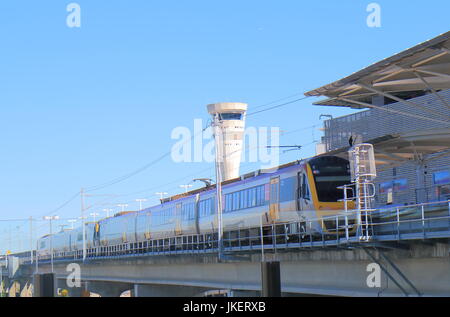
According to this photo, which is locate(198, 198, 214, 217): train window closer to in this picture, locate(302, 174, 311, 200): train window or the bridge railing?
the bridge railing

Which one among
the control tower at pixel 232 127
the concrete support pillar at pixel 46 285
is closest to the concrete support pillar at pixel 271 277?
the concrete support pillar at pixel 46 285

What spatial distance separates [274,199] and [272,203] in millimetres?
249

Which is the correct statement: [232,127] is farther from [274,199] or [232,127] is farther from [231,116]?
[274,199]

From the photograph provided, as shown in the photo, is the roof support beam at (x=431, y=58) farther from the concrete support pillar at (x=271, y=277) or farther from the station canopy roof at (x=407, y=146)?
the concrete support pillar at (x=271, y=277)

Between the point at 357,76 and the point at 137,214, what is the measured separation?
35846 millimetres

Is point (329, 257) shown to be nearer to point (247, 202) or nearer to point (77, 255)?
point (247, 202)

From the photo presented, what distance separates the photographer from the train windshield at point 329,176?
29.9 meters

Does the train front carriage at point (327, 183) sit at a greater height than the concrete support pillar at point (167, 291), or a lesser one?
greater

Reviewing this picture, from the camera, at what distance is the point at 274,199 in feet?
107

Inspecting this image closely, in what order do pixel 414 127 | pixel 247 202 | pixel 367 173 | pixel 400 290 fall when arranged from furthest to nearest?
A: pixel 414 127
pixel 247 202
pixel 367 173
pixel 400 290

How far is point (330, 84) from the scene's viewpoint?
2614cm

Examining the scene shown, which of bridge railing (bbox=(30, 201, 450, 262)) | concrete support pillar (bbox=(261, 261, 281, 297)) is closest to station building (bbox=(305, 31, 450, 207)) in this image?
bridge railing (bbox=(30, 201, 450, 262))

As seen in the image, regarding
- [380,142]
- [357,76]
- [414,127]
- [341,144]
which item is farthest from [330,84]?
[341,144]

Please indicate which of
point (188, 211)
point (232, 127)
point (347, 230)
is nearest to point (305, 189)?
point (347, 230)
